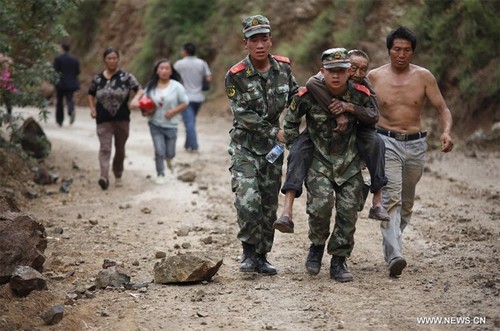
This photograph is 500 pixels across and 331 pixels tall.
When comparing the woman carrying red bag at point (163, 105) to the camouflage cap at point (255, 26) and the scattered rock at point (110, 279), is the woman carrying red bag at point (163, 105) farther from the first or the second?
the scattered rock at point (110, 279)

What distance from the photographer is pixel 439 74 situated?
16.1m

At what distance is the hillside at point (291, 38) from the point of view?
15.3 m

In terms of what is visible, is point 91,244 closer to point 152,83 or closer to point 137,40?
point 152,83

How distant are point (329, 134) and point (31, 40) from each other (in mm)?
7326

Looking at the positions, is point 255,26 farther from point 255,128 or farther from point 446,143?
point 446,143

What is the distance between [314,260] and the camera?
694 centimetres

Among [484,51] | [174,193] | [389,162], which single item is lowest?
[174,193]

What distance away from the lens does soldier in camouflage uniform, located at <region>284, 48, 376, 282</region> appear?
6.67 m

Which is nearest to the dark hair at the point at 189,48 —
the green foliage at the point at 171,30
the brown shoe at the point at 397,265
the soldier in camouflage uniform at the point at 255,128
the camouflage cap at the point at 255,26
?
the green foliage at the point at 171,30

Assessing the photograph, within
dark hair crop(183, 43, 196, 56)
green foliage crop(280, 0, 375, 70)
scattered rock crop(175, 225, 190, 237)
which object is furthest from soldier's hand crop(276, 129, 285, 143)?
green foliage crop(280, 0, 375, 70)

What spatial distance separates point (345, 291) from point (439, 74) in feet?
34.3

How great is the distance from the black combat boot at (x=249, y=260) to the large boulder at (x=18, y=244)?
5.47 feet

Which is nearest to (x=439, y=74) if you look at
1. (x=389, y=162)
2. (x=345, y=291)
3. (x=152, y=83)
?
(x=152, y=83)

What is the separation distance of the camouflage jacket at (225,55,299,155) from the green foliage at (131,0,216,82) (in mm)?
19252
